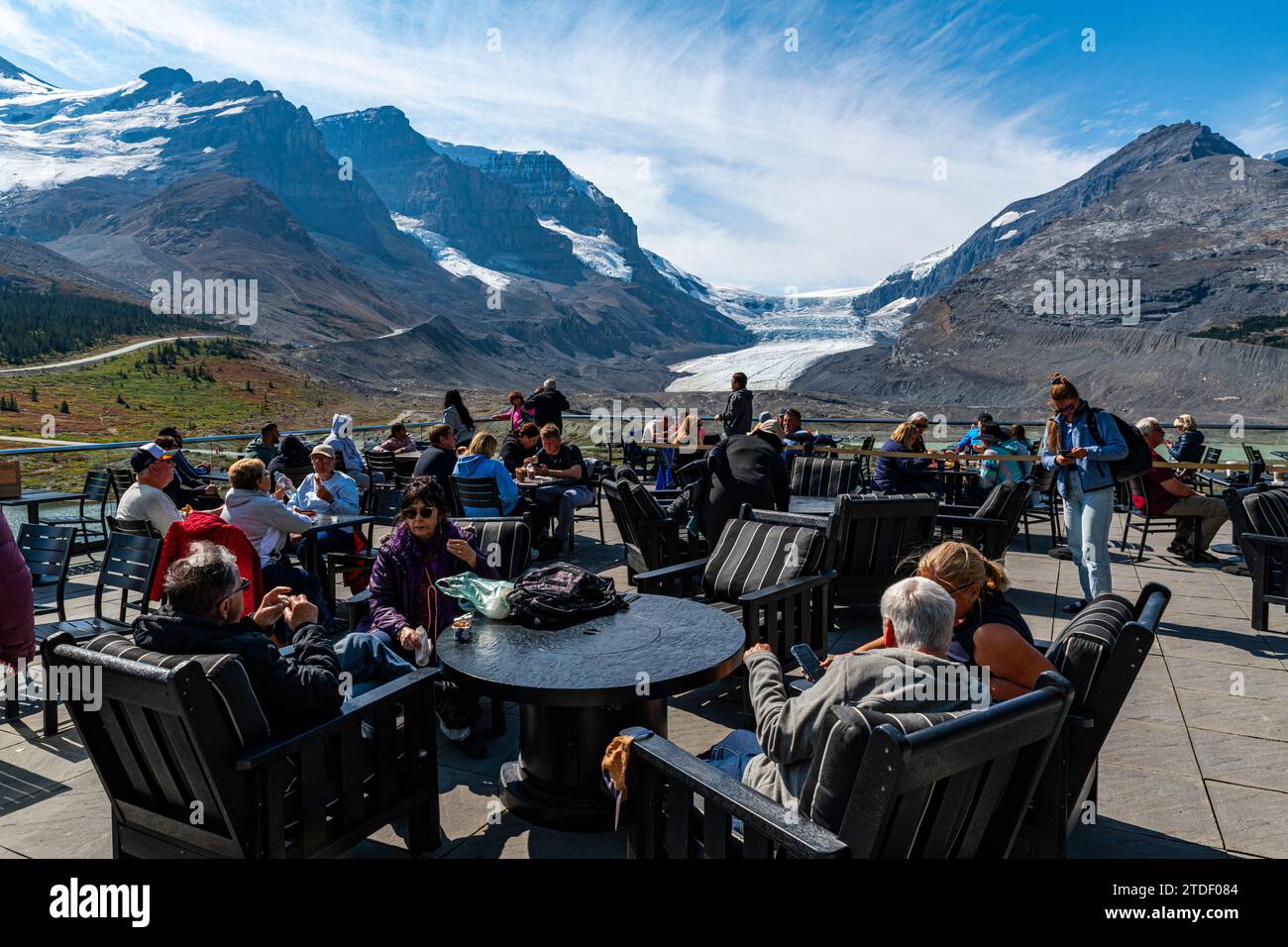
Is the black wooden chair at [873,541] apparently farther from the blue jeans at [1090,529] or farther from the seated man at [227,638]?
the seated man at [227,638]

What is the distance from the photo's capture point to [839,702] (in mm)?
1968

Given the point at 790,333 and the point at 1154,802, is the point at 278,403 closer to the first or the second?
the point at 1154,802

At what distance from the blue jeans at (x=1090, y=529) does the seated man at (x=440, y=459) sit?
14.7ft

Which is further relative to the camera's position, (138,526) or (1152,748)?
(138,526)

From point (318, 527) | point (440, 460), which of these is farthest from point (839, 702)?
point (440, 460)

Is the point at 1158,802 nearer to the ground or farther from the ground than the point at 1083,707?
nearer to the ground

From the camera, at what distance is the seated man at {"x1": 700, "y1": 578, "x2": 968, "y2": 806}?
194cm

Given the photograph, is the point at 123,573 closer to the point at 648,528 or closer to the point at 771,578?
the point at 648,528

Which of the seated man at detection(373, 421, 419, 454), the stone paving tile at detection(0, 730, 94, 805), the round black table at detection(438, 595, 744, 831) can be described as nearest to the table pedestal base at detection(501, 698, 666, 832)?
the round black table at detection(438, 595, 744, 831)

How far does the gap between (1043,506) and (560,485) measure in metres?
5.69

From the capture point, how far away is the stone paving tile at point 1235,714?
141 inches

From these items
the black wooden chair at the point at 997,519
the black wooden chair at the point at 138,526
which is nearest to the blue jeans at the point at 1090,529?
the black wooden chair at the point at 997,519

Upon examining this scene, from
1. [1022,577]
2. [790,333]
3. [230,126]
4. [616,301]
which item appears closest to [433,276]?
[616,301]

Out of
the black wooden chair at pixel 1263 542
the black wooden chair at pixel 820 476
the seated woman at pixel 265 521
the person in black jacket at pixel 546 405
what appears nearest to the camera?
the seated woman at pixel 265 521
